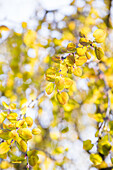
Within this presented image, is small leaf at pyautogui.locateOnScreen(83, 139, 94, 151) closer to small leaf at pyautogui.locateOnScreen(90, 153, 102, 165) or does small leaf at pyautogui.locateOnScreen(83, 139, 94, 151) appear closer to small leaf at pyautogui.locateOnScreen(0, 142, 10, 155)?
small leaf at pyautogui.locateOnScreen(90, 153, 102, 165)

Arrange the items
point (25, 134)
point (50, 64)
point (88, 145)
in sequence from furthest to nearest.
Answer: point (50, 64), point (88, 145), point (25, 134)

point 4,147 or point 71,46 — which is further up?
point 71,46

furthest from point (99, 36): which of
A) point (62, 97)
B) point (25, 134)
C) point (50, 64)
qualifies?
point (50, 64)

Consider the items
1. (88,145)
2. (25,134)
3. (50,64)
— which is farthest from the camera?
(50,64)

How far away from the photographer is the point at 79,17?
2047 mm

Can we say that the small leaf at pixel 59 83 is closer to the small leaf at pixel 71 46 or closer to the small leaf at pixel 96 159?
the small leaf at pixel 71 46

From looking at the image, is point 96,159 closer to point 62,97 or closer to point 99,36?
point 62,97

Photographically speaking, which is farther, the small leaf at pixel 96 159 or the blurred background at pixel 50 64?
the blurred background at pixel 50 64

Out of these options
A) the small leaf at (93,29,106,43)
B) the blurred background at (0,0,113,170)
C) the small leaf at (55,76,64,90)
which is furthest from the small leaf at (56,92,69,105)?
the blurred background at (0,0,113,170)

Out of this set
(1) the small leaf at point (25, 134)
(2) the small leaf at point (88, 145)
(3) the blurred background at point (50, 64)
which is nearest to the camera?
(1) the small leaf at point (25, 134)

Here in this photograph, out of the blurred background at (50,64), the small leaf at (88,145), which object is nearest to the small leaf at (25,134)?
the small leaf at (88,145)

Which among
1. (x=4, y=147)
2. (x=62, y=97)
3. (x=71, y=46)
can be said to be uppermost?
(x=71, y=46)

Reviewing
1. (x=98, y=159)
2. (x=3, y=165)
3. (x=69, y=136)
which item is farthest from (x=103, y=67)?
(x=3, y=165)

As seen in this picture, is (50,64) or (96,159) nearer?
(96,159)
